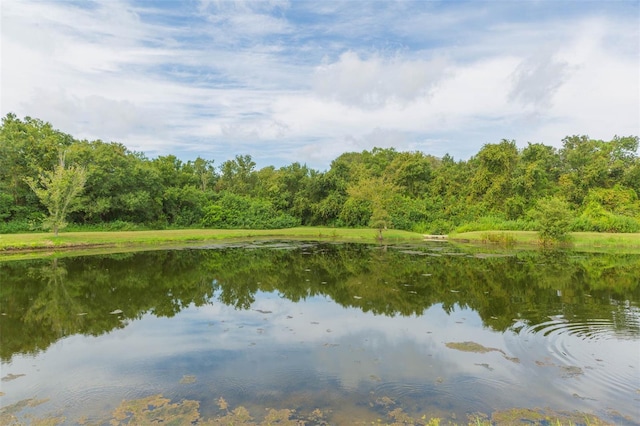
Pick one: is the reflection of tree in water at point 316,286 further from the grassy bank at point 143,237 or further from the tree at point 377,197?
the tree at point 377,197

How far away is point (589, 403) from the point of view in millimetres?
6480

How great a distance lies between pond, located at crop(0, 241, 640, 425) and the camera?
Answer: 6383mm

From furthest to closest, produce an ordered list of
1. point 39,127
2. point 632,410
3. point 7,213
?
point 39,127 → point 7,213 → point 632,410

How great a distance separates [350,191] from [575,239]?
20273mm

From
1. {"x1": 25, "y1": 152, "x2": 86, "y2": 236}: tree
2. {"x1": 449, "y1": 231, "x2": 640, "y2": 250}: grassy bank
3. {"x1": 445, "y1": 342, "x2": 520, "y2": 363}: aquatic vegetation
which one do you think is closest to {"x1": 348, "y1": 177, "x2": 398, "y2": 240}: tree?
{"x1": 449, "y1": 231, "x2": 640, "y2": 250}: grassy bank

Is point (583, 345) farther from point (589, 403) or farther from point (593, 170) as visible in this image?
point (593, 170)

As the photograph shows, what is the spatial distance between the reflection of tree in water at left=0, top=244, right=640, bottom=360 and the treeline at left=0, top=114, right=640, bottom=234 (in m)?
15.3

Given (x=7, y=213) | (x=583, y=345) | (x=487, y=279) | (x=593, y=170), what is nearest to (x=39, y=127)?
(x=7, y=213)

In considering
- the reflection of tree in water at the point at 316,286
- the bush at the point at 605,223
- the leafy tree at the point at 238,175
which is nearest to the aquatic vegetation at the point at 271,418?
the reflection of tree in water at the point at 316,286

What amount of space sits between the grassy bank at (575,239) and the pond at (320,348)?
14.3 m

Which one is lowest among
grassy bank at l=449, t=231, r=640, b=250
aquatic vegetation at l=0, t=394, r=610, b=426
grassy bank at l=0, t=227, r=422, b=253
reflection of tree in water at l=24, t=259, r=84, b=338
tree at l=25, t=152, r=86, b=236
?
grassy bank at l=449, t=231, r=640, b=250

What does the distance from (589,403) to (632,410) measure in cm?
59

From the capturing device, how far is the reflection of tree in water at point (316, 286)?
1169cm

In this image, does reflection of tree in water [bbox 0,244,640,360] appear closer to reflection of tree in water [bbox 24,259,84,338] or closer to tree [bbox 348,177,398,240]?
reflection of tree in water [bbox 24,259,84,338]
